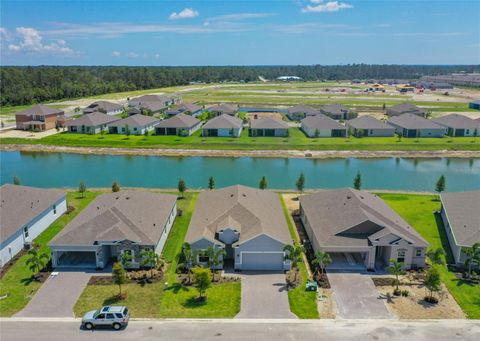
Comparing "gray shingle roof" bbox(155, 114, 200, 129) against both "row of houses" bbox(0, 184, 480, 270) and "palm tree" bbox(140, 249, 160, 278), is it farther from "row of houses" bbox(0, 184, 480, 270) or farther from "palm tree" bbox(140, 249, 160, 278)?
"palm tree" bbox(140, 249, 160, 278)

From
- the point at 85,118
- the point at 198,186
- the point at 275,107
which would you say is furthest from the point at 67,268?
the point at 275,107

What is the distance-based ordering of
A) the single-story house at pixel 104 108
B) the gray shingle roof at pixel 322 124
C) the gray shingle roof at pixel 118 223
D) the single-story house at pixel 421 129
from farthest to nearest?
the single-story house at pixel 104 108 < the single-story house at pixel 421 129 < the gray shingle roof at pixel 322 124 < the gray shingle roof at pixel 118 223

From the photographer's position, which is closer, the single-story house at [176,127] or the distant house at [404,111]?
the single-story house at [176,127]

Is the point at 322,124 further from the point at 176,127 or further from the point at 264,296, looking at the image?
the point at 264,296

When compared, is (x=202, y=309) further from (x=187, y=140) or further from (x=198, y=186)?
(x=187, y=140)

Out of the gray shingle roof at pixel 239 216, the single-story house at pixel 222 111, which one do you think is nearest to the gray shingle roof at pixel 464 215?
the gray shingle roof at pixel 239 216

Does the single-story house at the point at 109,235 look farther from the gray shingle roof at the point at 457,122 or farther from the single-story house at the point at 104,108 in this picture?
the single-story house at the point at 104,108

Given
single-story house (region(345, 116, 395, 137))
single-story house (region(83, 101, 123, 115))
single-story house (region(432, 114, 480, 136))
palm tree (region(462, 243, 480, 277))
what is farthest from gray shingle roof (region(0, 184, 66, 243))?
single-story house (region(432, 114, 480, 136))

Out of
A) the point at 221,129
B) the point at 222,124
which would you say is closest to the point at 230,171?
the point at 221,129
